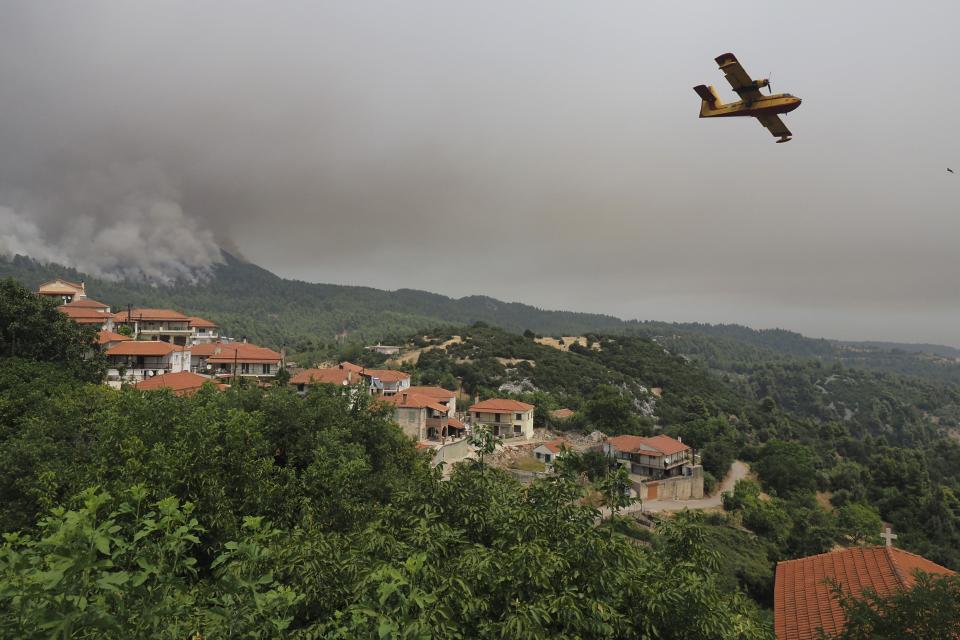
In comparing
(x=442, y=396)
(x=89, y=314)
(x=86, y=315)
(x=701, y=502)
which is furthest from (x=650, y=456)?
(x=89, y=314)

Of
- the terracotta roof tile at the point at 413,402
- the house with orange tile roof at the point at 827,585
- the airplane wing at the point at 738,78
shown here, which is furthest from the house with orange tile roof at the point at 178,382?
the airplane wing at the point at 738,78

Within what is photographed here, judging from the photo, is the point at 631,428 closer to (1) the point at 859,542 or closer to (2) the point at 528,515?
(1) the point at 859,542

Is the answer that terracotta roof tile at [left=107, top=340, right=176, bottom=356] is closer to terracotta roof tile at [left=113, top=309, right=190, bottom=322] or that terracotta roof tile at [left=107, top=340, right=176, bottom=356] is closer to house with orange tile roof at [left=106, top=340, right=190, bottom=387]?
house with orange tile roof at [left=106, top=340, right=190, bottom=387]

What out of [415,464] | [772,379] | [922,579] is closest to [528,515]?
[922,579]

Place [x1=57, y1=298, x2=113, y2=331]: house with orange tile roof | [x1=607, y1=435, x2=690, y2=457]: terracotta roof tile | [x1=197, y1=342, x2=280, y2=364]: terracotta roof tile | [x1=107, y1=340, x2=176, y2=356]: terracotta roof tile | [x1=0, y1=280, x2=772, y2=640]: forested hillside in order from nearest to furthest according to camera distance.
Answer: [x1=0, y1=280, x2=772, y2=640]: forested hillside < [x1=107, y1=340, x2=176, y2=356]: terracotta roof tile < [x1=57, y1=298, x2=113, y2=331]: house with orange tile roof < [x1=607, y1=435, x2=690, y2=457]: terracotta roof tile < [x1=197, y1=342, x2=280, y2=364]: terracotta roof tile

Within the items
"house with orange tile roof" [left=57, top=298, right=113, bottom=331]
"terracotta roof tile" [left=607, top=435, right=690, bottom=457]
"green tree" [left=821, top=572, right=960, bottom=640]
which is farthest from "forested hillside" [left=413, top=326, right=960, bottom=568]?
"house with orange tile roof" [left=57, top=298, right=113, bottom=331]

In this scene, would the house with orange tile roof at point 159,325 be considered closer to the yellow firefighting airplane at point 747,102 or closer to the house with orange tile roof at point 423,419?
the house with orange tile roof at point 423,419

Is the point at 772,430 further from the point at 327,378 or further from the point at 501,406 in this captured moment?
the point at 327,378
